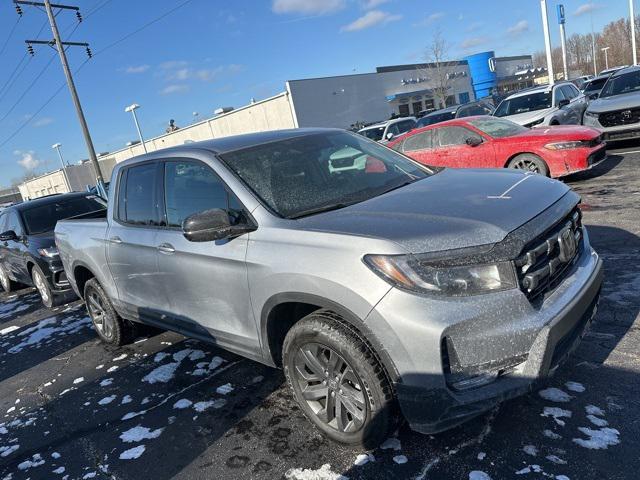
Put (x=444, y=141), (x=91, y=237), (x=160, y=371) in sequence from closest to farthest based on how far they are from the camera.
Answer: (x=160, y=371) → (x=91, y=237) → (x=444, y=141)

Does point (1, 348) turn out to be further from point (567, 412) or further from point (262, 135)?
point (567, 412)

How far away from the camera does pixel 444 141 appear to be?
937 centimetres


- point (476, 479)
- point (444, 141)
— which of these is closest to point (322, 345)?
point (476, 479)

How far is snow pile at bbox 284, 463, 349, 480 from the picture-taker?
261 cm

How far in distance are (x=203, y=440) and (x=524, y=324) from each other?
2.14m

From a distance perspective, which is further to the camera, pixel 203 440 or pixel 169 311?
pixel 169 311

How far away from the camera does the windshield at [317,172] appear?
3.13 m

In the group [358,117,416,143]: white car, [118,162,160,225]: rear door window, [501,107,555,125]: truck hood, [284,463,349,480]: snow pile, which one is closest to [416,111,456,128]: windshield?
[358,117,416,143]: white car

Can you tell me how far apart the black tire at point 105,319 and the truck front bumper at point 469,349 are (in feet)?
11.6

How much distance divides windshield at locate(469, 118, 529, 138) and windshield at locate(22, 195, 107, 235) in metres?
6.83

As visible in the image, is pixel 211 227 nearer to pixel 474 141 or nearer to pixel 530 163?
pixel 474 141

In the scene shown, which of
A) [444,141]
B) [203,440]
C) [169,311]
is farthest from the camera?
[444,141]

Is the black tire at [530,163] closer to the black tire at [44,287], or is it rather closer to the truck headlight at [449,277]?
the truck headlight at [449,277]

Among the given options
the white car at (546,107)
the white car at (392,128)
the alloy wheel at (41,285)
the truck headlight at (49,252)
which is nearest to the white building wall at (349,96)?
the white car at (392,128)
